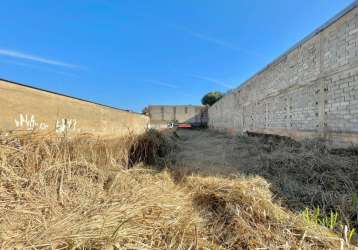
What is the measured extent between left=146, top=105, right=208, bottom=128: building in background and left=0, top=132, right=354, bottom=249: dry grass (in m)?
27.3

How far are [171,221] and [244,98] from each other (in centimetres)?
1212

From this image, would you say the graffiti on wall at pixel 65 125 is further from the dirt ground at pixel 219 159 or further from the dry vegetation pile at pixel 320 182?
the dry vegetation pile at pixel 320 182

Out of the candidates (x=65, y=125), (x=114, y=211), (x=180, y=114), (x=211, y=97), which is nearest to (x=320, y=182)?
(x=114, y=211)

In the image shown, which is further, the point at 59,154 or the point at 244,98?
the point at 244,98

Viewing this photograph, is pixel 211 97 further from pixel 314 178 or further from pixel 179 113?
pixel 314 178

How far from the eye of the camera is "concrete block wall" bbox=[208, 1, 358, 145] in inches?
177

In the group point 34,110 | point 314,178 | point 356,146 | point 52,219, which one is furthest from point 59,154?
point 356,146

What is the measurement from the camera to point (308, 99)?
19.6 feet

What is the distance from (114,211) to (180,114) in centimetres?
Answer: 2871

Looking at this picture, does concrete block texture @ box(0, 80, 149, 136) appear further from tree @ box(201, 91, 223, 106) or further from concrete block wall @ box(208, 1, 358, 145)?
tree @ box(201, 91, 223, 106)

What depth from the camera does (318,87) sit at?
219 inches

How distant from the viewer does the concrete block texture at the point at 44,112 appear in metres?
2.08

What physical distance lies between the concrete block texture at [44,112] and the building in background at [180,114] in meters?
26.1

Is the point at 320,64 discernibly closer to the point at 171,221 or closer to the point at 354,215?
the point at 354,215
